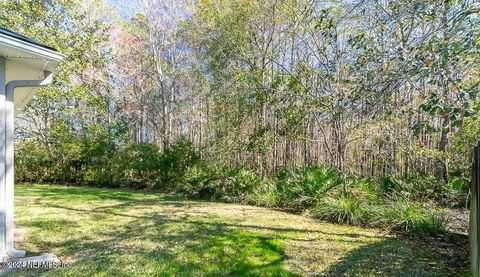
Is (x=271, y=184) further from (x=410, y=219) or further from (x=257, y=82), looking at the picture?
(x=410, y=219)

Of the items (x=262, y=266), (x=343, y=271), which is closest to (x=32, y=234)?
(x=262, y=266)

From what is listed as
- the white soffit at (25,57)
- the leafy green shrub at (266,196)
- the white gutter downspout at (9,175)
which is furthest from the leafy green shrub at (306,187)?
the white soffit at (25,57)

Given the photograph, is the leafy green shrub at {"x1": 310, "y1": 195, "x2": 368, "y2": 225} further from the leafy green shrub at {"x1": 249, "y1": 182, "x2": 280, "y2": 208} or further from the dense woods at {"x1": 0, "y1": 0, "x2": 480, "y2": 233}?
the leafy green shrub at {"x1": 249, "y1": 182, "x2": 280, "y2": 208}

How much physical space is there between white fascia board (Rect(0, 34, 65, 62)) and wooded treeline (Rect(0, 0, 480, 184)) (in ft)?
12.0

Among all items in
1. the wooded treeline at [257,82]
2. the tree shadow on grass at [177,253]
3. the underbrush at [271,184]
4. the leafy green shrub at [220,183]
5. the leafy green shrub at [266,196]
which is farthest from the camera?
the leafy green shrub at [220,183]

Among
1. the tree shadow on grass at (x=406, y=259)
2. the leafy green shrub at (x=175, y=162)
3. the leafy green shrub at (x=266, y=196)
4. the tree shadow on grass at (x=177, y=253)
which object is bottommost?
the tree shadow on grass at (x=406, y=259)

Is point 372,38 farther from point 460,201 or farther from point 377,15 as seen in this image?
point 460,201

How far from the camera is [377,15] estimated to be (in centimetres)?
471

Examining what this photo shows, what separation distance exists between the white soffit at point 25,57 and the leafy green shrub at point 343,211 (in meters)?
5.04

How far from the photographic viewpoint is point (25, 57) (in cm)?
383

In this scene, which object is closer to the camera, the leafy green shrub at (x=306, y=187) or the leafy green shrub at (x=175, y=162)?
the leafy green shrub at (x=306, y=187)

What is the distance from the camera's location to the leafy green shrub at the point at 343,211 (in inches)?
218

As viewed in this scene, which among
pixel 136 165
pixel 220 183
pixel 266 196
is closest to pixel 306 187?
pixel 266 196

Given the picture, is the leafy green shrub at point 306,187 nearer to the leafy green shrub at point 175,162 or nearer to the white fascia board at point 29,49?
the leafy green shrub at point 175,162
